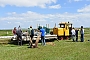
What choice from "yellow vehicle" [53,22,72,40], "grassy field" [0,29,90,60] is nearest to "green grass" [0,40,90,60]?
"grassy field" [0,29,90,60]

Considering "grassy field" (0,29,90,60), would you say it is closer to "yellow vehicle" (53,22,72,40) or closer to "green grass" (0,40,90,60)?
"green grass" (0,40,90,60)

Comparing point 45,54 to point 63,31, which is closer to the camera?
point 45,54

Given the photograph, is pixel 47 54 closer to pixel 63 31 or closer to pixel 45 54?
pixel 45 54

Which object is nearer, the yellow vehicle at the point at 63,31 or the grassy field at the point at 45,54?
the grassy field at the point at 45,54

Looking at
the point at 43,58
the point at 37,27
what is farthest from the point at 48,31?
the point at 43,58

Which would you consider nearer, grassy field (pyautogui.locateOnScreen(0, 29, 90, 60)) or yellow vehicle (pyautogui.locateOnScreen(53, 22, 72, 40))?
grassy field (pyautogui.locateOnScreen(0, 29, 90, 60))

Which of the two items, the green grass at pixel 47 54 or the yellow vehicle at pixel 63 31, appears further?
the yellow vehicle at pixel 63 31

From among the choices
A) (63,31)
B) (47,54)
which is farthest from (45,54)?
(63,31)

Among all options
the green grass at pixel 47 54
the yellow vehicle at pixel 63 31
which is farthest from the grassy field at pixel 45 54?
the yellow vehicle at pixel 63 31

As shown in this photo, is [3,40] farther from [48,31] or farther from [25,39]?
[48,31]

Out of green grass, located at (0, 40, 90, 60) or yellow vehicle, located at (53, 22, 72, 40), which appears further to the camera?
yellow vehicle, located at (53, 22, 72, 40)

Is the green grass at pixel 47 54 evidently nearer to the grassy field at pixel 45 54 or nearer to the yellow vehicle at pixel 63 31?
the grassy field at pixel 45 54

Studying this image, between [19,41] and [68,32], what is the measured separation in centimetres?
1003

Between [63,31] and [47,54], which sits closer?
[47,54]
